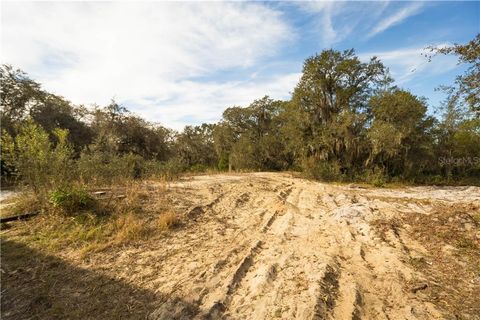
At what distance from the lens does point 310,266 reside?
11.3 feet

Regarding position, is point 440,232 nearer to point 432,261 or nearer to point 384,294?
point 432,261

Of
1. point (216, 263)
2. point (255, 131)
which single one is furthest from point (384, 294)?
point (255, 131)

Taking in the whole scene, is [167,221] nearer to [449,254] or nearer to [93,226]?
[93,226]

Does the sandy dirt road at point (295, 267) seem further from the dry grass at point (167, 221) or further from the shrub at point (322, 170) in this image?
the shrub at point (322, 170)

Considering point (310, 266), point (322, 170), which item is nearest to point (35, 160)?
point (310, 266)

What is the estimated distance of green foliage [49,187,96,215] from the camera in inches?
203

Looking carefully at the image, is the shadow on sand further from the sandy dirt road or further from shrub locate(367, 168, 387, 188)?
shrub locate(367, 168, 387, 188)

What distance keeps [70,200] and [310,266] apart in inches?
190

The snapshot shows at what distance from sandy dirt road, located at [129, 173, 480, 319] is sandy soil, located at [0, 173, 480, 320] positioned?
0.04 ft

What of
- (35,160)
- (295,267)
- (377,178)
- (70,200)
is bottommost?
(295,267)

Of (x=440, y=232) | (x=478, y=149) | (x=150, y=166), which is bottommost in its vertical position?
(x=440, y=232)

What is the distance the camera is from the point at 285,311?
2.54m

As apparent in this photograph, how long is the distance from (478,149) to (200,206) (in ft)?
56.4

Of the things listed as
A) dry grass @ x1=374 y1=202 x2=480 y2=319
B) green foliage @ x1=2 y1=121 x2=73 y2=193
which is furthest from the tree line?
dry grass @ x1=374 y1=202 x2=480 y2=319
